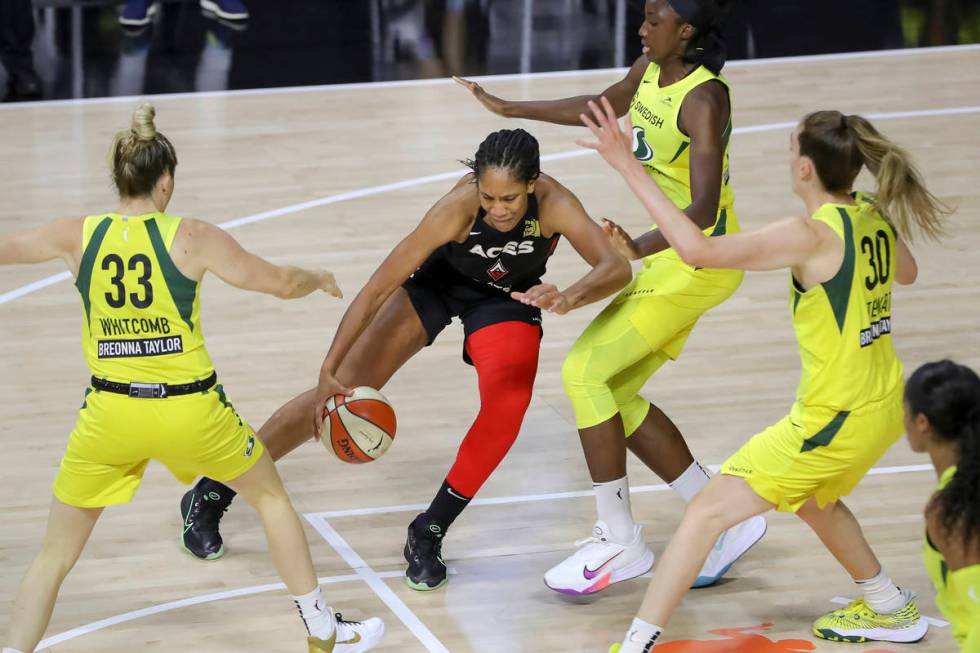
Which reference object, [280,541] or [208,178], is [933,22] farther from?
[280,541]

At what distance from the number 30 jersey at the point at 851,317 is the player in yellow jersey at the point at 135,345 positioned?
1.64m

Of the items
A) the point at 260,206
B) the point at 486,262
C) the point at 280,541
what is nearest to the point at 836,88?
the point at 260,206


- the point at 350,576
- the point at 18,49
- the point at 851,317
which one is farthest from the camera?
the point at 18,49

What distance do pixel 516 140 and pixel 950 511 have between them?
2189mm

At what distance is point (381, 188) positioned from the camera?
9.83m

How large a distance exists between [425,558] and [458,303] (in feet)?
3.21

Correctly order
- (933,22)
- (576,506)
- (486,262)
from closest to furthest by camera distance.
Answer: (486,262)
(576,506)
(933,22)

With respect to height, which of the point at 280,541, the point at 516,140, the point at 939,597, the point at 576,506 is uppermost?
the point at 516,140

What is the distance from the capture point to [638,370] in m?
5.55

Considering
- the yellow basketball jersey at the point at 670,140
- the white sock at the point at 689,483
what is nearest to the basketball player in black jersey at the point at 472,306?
the yellow basketball jersey at the point at 670,140

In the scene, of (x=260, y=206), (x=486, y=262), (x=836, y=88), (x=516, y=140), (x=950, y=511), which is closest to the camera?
(x=950, y=511)

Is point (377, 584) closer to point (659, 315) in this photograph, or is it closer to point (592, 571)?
point (592, 571)

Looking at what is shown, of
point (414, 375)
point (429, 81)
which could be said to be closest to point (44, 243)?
point (414, 375)

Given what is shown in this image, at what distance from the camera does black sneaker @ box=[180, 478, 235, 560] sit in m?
5.68
